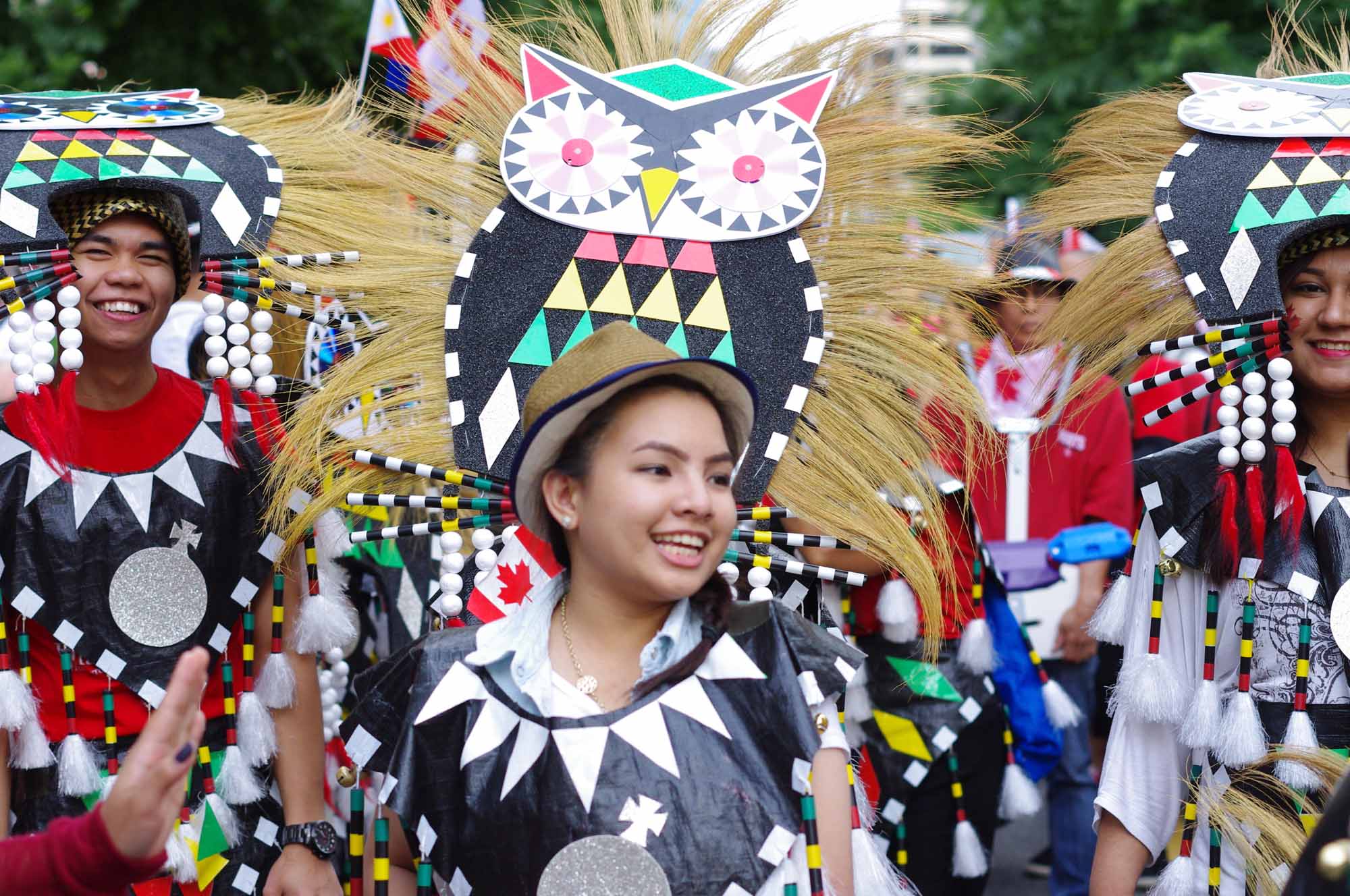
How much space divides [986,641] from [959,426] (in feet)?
4.49

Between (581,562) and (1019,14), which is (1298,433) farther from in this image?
(1019,14)

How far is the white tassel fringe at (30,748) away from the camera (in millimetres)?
3217

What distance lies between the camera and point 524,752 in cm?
233

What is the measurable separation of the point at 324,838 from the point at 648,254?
4.32 ft

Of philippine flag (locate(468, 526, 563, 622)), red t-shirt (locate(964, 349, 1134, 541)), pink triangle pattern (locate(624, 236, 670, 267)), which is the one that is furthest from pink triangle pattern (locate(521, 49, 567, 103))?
red t-shirt (locate(964, 349, 1134, 541))

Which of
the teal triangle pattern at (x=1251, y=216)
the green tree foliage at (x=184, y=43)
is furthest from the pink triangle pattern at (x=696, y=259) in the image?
the green tree foliage at (x=184, y=43)

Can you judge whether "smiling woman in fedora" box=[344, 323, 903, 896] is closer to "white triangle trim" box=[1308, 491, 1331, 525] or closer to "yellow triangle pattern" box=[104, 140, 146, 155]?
"white triangle trim" box=[1308, 491, 1331, 525]

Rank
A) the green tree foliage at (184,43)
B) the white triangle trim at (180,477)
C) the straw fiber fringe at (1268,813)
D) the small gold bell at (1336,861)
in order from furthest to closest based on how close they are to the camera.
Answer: the green tree foliage at (184,43)
the white triangle trim at (180,477)
the straw fiber fringe at (1268,813)
the small gold bell at (1336,861)

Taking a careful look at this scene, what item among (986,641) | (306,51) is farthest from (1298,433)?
(306,51)

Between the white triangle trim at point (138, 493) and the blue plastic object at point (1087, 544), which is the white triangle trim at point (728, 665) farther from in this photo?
the blue plastic object at point (1087, 544)

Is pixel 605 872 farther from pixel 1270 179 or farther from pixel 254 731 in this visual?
pixel 1270 179

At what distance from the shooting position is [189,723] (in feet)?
6.47

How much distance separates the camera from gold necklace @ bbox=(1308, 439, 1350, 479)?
3045 mm

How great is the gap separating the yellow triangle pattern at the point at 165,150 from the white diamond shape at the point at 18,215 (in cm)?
28
